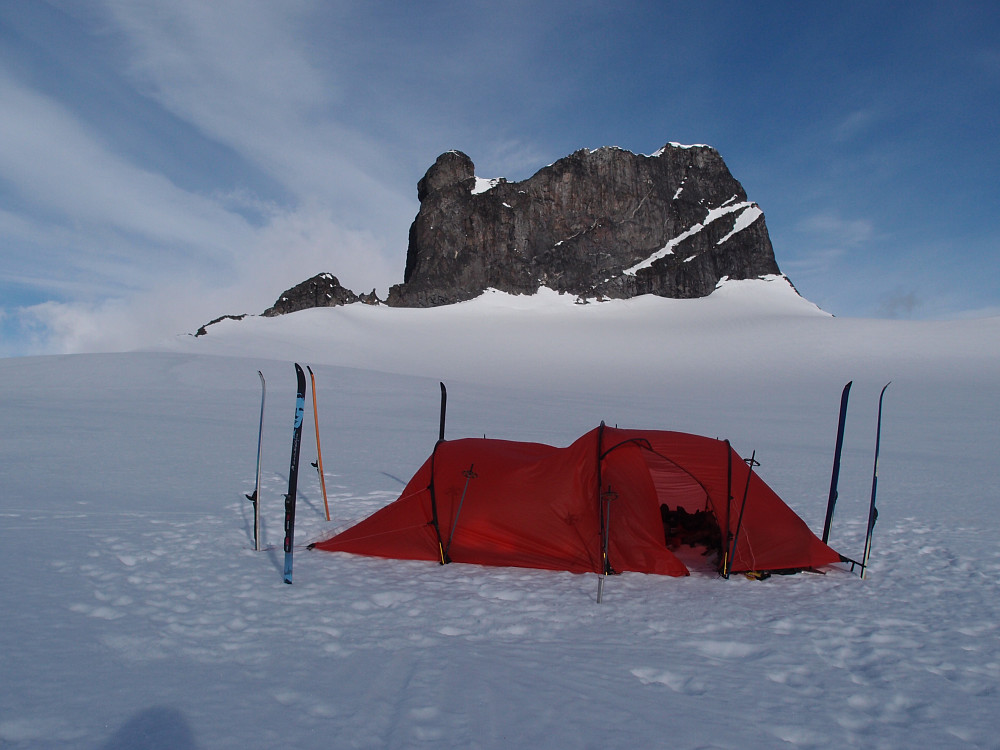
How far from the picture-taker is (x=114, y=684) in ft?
11.4

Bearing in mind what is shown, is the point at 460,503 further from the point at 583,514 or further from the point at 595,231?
the point at 595,231

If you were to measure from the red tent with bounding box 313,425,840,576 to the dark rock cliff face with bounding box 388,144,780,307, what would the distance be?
60.9 meters

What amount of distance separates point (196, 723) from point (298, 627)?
1.36 metres

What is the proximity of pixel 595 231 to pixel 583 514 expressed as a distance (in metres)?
68.4

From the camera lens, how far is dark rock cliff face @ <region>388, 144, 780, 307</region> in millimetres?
68062

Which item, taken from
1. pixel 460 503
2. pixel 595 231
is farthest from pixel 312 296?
pixel 460 503

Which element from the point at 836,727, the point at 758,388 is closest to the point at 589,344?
the point at 758,388

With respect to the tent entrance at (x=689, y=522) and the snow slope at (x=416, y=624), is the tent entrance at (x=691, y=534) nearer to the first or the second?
the tent entrance at (x=689, y=522)

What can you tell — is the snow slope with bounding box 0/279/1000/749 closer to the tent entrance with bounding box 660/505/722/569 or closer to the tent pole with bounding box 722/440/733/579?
the tent pole with bounding box 722/440/733/579

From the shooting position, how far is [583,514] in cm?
636

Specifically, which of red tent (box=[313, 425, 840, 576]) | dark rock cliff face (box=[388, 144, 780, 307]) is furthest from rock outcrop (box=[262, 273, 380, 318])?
red tent (box=[313, 425, 840, 576])

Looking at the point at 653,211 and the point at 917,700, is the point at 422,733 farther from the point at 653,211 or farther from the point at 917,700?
the point at 653,211

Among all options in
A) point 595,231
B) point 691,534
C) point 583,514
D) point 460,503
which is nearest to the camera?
point 583,514

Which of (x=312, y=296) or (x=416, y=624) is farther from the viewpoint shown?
(x=312, y=296)
